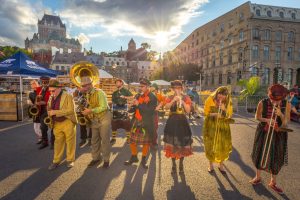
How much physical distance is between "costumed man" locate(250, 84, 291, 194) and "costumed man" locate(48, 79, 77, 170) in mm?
3951

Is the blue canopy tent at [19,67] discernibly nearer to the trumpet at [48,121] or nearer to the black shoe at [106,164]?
the trumpet at [48,121]

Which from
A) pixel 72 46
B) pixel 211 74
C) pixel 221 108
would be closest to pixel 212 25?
pixel 211 74

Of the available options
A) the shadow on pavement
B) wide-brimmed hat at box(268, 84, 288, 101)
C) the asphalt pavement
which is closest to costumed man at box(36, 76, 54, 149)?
the asphalt pavement

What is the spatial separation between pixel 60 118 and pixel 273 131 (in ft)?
14.2

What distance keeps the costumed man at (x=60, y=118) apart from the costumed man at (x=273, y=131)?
395 centimetres

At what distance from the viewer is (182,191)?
3744mm

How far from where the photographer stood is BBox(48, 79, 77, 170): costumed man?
180 inches

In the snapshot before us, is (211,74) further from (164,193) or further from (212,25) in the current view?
(164,193)

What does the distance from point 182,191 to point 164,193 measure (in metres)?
0.35

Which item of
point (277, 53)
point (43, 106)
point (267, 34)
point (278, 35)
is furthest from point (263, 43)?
point (43, 106)

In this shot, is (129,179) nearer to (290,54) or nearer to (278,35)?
(278,35)

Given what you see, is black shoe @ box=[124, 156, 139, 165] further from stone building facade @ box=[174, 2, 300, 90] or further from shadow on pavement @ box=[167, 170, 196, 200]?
stone building facade @ box=[174, 2, 300, 90]

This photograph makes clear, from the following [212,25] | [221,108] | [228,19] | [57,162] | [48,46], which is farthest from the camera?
[48,46]

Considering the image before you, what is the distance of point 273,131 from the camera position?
12.2 feet
